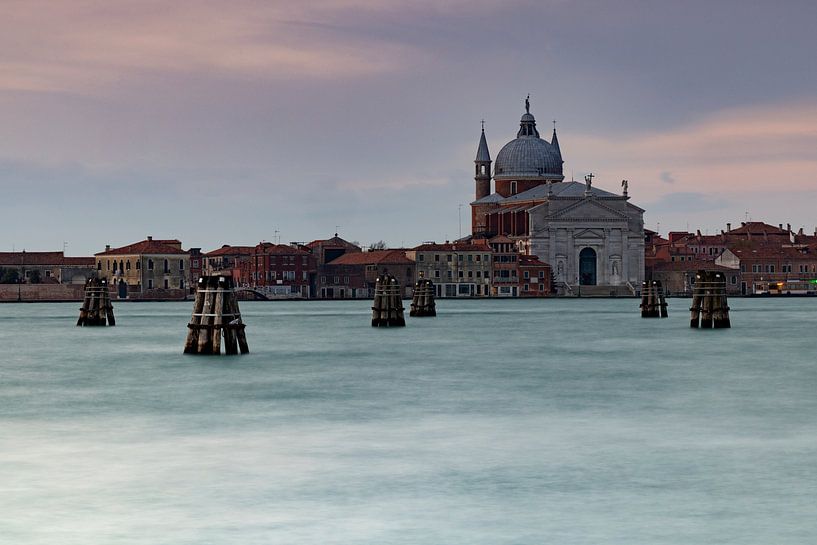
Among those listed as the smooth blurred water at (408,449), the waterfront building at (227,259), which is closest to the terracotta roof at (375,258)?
the waterfront building at (227,259)

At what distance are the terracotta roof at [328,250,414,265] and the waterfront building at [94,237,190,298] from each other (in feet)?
41.8

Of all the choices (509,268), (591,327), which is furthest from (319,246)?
(591,327)

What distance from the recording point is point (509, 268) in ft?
406

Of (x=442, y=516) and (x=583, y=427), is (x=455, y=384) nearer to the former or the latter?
(x=583, y=427)

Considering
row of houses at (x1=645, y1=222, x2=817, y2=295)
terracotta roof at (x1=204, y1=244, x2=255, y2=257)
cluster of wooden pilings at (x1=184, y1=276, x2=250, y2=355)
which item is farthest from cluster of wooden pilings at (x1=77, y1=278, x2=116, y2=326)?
row of houses at (x1=645, y1=222, x2=817, y2=295)

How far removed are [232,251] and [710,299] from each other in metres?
79.3

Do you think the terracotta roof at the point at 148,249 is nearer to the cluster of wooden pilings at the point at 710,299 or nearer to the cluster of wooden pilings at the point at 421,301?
the cluster of wooden pilings at the point at 421,301

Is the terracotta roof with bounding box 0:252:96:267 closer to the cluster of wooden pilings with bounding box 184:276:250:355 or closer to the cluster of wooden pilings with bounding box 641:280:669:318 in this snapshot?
the cluster of wooden pilings with bounding box 641:280:669:318

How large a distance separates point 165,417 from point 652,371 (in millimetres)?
14667

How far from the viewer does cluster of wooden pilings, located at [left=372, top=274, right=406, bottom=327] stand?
58.1 m

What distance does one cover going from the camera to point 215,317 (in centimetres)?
3216

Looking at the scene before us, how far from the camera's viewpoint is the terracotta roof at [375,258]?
388 ft

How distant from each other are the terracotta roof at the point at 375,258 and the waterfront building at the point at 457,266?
3.75 ft

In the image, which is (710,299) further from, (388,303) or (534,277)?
(534,277)
